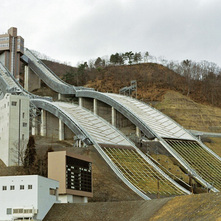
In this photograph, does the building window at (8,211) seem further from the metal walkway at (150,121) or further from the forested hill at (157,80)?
the forested hill at (157,80)

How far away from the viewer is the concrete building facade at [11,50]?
98.2 m

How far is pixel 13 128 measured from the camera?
6328 centimetres

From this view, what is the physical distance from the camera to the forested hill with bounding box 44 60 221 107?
3883 inches

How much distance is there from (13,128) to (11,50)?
39.8 m

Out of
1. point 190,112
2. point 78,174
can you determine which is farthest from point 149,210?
point 190,112

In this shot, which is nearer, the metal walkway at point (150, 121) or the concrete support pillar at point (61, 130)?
the metal walkway at point (150, 121)

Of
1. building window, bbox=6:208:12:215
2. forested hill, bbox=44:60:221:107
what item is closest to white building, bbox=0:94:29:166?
building window, bbox=6:208:12:215

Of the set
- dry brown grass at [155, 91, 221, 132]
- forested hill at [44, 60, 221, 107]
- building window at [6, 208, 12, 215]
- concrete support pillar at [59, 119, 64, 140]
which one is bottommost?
building window at [6, 208, 12, 215]

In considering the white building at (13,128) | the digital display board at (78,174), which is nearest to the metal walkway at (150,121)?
the digital display board at (78,174)

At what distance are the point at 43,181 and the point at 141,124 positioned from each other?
37.7 meters

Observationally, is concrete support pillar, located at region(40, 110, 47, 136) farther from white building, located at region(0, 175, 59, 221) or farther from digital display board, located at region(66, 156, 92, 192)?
white building, located at region(0, 175, 59, 221)

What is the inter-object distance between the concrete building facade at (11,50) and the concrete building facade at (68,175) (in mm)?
56349

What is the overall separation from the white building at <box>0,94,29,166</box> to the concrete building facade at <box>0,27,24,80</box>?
35.0m

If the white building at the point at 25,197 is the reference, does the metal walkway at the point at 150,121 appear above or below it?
above
